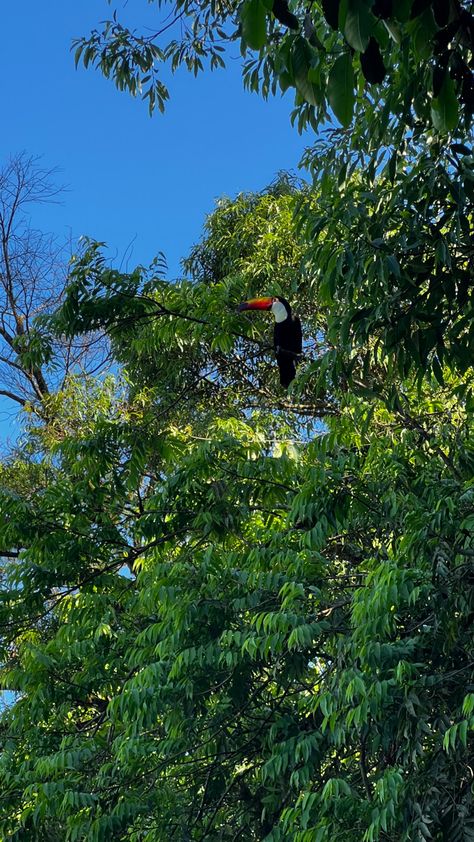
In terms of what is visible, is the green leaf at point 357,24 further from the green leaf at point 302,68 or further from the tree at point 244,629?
the tree at point 244,629

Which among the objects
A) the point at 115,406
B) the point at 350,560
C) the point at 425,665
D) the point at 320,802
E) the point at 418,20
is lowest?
the point at 320,802

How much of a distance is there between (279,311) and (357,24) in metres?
6.20

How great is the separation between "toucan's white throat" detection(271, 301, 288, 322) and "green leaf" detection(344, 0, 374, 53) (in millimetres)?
6081

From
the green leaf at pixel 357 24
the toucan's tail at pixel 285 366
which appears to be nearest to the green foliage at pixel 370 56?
the green leaf at pixel 357 24

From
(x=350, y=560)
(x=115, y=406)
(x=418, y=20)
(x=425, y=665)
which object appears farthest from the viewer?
(x=115, y=406)

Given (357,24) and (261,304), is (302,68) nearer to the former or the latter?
(357,24)

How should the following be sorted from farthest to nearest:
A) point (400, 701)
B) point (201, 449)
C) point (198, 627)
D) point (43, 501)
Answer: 1. point (43, 501)
2. point (201, 449)
3. point (198, 627)
4. point (400, 701)

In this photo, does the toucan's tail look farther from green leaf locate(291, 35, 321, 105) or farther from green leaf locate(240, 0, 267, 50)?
green leaf locate(240, 0, 267, 50)

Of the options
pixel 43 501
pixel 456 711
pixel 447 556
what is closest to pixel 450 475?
pixel 447 556

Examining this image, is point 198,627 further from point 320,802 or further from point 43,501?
point 43,501

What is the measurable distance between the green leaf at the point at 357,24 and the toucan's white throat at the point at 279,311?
6081 mm

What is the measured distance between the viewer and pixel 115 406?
9281mm

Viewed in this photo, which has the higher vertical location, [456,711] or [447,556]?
[447,556]

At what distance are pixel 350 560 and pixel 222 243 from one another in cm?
384
